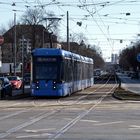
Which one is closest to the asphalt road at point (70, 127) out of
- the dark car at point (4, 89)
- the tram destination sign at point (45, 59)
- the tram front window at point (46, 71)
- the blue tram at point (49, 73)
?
the blue tram at point (49, 73)

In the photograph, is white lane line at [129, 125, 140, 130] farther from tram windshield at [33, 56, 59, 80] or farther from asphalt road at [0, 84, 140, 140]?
tram windshield at [33, 56, 59, 80]

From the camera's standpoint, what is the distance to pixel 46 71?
37.2 m

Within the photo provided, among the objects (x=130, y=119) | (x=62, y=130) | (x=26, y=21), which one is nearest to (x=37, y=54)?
(x=130, y=119)

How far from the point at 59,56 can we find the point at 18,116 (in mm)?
14918

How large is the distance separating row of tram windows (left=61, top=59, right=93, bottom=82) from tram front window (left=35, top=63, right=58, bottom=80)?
59cm

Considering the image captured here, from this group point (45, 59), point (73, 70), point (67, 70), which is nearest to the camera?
point (45, 59)

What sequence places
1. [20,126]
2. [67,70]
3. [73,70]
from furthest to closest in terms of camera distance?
[73,70] < [67,70] < [20,126]

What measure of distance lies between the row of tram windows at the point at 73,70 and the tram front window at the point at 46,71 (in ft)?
1.95

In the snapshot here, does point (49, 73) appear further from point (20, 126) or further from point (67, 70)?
point (20, 126)

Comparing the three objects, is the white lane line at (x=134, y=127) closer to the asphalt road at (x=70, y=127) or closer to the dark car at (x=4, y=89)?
the asphalt road at (x=70, y=127)

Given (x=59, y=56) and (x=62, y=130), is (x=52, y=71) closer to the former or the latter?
(x=59, y=56)

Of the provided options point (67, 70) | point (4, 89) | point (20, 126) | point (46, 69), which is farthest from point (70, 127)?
point (4, 89)

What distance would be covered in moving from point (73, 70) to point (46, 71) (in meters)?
6.12

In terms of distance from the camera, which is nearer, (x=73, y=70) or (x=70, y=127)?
(x=70, y=127)
